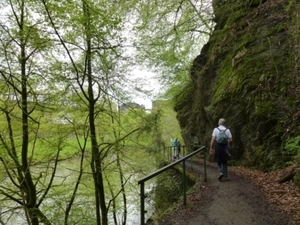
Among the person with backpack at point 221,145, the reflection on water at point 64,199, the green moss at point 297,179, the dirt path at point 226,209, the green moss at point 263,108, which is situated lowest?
the reflection on water at point 64,199

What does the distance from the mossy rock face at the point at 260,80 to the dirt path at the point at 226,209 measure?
245cm

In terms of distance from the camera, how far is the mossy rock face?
27.3 feet

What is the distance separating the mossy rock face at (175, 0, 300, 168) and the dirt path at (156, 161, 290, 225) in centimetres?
245

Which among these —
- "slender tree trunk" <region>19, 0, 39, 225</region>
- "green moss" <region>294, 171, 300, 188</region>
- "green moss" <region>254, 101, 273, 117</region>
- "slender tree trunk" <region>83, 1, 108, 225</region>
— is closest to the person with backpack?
"green moss" <region>294, 171, 300, 188</region>

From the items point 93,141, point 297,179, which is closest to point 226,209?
point 297,179

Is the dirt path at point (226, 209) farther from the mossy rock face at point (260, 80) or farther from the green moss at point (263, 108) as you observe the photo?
the green moss at point (263, 108)

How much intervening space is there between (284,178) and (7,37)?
694 cm

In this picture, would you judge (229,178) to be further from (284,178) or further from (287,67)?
(287,67)

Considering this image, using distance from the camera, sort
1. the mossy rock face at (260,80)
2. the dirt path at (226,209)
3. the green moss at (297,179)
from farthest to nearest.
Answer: the mossy rock face at (260,80) < the green moss at (297,179) < the dirt path at (226,209)

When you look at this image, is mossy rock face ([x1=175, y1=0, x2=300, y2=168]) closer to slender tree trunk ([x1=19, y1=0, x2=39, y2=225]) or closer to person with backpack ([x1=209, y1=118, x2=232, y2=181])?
person with backpack ([x1=209, y1=118, x2=232, y2=181])

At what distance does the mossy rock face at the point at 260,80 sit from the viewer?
8.33m

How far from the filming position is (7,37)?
5906 millimetres

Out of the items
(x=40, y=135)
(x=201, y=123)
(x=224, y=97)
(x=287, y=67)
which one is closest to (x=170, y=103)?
(x=201, y=123)

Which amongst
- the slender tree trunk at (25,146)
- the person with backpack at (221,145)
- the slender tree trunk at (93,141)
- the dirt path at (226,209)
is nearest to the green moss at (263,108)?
the person with backpack at (221,145)
